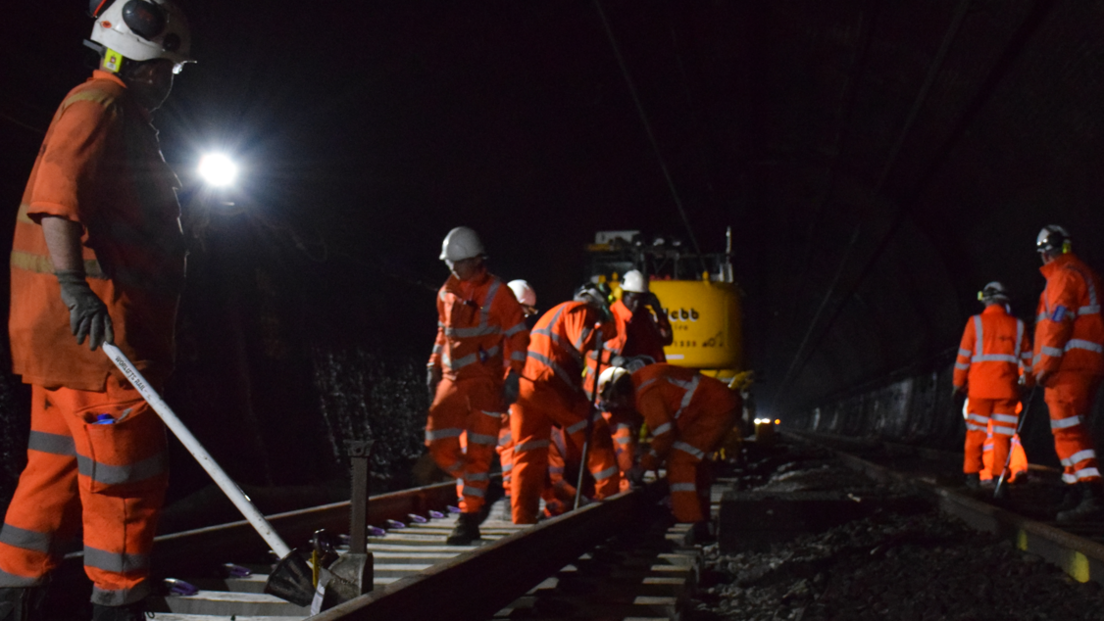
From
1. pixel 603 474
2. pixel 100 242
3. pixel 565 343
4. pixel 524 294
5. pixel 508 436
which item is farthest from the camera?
pixel 524 294

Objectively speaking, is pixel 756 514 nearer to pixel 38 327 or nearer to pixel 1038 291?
pixel 38 327

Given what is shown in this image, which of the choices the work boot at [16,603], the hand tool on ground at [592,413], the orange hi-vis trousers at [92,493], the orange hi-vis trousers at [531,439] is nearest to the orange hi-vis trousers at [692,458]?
the hand tool on ground at [592,413]

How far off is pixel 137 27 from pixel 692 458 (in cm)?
419

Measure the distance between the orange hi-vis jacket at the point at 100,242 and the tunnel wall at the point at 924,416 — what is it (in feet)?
24.6

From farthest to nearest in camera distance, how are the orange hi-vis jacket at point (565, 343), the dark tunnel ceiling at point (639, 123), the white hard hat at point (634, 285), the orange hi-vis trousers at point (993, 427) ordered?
the white hard hat at point (634, 285) → the orange hi-vis trousers at point (993, 427) → the dark tunnel ceiling at point (639, 123) → the orange hi-vis jacket at point (565, 343)

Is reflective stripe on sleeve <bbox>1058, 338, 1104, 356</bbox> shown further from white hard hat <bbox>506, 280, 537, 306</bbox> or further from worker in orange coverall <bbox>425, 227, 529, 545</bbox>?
white hard hat <bbox>506, 280, 537, 306</bbox>

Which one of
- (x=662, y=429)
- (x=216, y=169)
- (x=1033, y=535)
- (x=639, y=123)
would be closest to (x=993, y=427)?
(x=1033, y=535)

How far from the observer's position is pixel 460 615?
3043 mm

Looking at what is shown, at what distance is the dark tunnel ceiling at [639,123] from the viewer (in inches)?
259

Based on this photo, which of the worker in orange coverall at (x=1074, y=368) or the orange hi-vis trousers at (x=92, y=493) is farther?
the worker in orange coverall at (x=1074, y=368)

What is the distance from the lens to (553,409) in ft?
19.6

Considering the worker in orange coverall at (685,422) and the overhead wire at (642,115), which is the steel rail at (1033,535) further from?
the overhead wire at (642,115)

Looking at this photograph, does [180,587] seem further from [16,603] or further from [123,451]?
[123,451]

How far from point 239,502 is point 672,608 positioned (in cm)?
169
